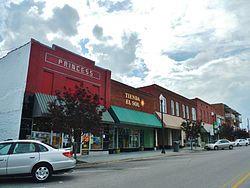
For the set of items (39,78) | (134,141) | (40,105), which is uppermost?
(39,78)

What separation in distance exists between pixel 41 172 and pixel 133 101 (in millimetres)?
19765

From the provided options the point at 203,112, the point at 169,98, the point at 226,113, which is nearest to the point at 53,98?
the point at 169,98

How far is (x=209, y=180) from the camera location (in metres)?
8.98

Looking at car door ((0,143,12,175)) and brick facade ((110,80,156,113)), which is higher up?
brick facade ((110,80,156,113))

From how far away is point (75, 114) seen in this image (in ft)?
51.7

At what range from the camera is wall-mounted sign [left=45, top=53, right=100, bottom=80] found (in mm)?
20128

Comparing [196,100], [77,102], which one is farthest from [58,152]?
[196,100]

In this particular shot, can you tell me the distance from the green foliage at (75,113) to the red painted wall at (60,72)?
369 centimetres

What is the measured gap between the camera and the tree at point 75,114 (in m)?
15.5

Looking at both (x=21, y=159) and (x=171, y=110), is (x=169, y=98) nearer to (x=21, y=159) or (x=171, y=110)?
(x=171, y=110)

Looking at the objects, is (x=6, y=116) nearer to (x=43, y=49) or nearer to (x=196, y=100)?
(x=43, y=49)

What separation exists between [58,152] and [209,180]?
5573 mm

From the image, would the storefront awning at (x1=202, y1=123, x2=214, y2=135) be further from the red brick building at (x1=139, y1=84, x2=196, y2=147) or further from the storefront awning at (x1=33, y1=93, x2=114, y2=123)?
the storefront awning at (x1=33, y1=93, x2=114, y2=123)

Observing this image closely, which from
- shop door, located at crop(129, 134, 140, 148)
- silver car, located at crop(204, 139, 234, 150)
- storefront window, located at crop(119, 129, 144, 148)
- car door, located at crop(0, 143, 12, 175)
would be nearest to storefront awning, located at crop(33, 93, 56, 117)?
car door, located at crop(0, 143, 12, 175)
